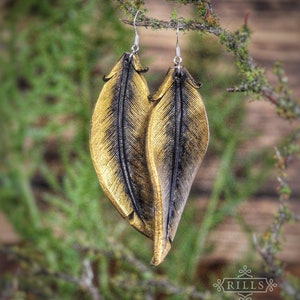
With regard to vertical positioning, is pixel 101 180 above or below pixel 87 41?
below

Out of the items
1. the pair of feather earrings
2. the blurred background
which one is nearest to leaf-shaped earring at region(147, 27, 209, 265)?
the pair of feather earrings

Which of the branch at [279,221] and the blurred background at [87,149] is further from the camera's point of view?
the blurred background at [87,149]

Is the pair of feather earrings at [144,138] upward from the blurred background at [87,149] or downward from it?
downward

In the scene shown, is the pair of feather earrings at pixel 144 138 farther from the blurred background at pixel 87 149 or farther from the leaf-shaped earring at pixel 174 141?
the blurred background at pixel 87 149

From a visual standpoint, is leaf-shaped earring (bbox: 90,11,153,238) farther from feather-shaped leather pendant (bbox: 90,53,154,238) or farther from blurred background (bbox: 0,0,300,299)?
blurred background (bbox: 0,0,300,299)

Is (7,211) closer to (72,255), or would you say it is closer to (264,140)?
(72,255)

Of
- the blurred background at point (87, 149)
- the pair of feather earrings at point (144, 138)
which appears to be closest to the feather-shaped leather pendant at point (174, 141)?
the pair of feather earrings at point (144, 138)

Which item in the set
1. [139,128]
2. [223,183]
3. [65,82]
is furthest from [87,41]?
[139,128]
